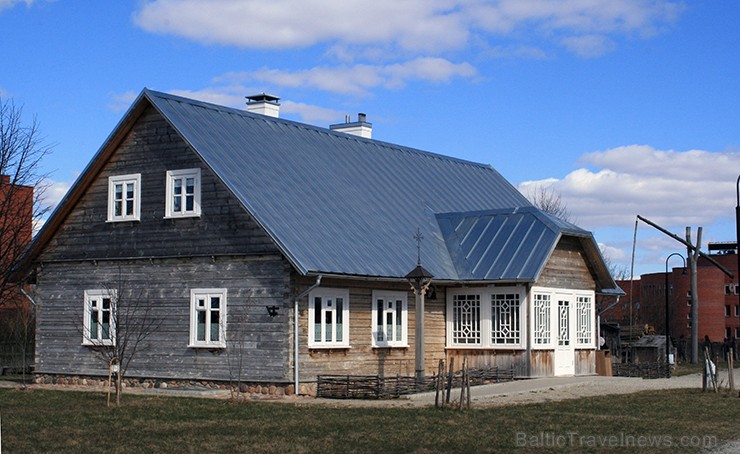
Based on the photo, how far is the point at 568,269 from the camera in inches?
1373

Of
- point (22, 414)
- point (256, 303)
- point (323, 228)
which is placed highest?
point (323, 228)

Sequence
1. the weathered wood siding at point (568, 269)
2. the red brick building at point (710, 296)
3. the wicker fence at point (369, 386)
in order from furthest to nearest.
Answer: the red brick building at point (710, 296) < the weathered wood siding at point (568, 269) < the wicker fence at point (369, 386)

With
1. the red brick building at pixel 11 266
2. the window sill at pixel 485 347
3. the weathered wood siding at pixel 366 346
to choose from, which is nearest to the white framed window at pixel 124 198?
the red brick building at pixel 11 266

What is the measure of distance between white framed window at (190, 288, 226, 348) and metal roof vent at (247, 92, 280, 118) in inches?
377

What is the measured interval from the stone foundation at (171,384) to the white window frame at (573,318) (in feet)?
25.9

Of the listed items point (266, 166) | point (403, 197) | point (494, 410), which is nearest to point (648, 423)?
point (494, 410)

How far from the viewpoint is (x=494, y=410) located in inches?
912

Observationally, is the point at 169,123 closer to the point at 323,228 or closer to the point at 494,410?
the point at 323,228

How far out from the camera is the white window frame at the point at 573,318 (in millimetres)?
32781

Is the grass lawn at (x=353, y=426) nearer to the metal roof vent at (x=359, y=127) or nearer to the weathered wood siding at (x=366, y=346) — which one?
the weathered wood siding at (x=366, y=346)

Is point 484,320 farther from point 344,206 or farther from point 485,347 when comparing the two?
point 344,206

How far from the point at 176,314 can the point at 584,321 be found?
44.9 ft

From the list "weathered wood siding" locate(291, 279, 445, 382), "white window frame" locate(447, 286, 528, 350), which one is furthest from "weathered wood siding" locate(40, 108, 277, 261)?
"white window frame" locate(447, 286, 528, 350)

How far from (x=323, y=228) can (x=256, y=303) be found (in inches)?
121
